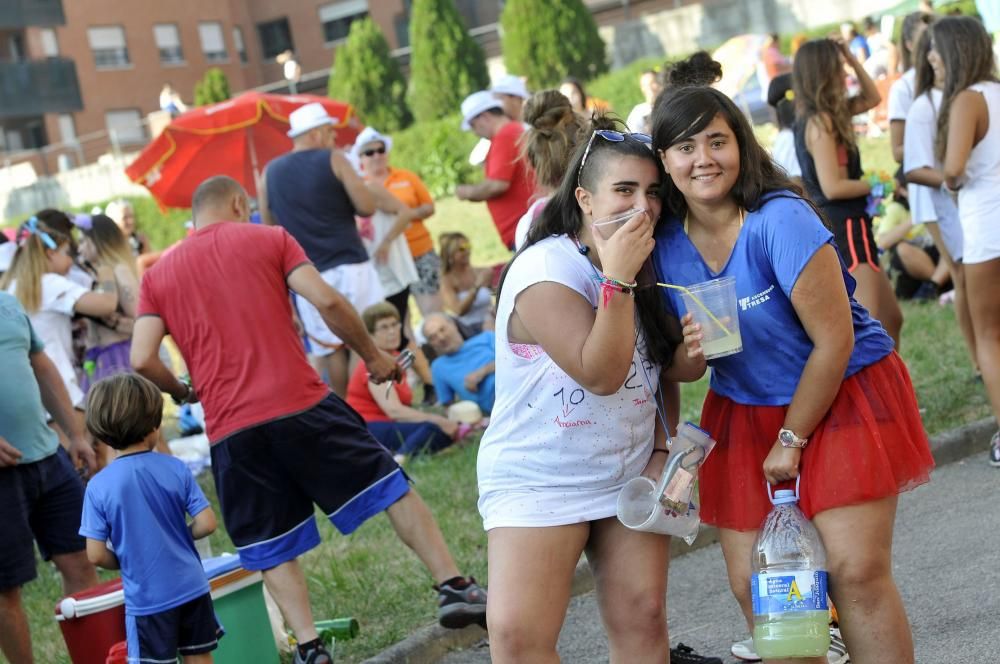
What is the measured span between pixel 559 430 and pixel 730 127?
39.4 inches

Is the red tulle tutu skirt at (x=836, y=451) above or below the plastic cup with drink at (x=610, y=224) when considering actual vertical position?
below

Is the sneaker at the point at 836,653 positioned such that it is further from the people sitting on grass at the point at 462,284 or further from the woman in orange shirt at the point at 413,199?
the people sitting on grass at the point at 462,284

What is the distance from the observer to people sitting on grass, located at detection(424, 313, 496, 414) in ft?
35.3

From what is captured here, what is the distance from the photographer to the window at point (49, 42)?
5475 cm

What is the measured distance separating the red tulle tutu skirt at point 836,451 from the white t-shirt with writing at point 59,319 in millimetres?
5607

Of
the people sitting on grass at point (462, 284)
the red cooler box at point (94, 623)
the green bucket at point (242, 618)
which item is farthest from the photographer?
the people sitting on grass at point (462, 284)

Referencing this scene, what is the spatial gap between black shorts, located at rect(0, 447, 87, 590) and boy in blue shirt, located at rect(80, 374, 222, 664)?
3.18ft

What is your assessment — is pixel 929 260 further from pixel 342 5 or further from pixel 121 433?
pixel 342 5

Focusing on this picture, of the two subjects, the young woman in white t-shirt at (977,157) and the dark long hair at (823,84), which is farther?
the dark long hair at (823,84)

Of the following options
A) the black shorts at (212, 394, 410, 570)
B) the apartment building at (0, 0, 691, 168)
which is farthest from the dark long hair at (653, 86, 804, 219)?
the apartment building at (0, 0, 691, 168)

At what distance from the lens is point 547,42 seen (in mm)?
32094

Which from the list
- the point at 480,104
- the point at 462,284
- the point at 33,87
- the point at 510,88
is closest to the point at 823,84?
the point at 480,104

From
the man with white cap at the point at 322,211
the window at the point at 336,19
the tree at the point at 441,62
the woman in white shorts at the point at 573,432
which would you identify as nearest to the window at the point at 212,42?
the window at the point at 336,19

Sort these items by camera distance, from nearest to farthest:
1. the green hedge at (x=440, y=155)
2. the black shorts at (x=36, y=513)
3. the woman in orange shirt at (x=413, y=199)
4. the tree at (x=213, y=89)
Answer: the black shorts at (x=36, y=513) → the woman in orange shirt at (x=413, y=199) → the green hedge at (x=440, y=155) → the tree at (x=213, y=89)
